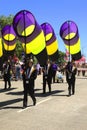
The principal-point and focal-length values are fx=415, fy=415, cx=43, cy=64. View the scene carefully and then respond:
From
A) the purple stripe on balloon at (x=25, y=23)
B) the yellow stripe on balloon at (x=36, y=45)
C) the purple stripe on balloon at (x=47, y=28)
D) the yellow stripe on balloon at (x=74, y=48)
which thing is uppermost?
the purple stripe on balloon at (x=47, y=28)

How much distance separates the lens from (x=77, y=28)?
21.2 m

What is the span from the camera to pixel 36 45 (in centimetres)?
1645

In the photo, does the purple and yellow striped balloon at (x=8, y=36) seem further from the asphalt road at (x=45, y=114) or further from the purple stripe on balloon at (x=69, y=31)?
the asphalt road at (x=45, y=114)

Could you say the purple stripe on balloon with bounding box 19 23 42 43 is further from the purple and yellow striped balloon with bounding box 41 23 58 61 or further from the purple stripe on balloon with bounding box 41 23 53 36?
the purple stripe on balloon with bounding box 41 23 53 36

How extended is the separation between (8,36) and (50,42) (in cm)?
314

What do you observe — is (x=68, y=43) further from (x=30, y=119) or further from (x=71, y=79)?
(x=30, y=119)

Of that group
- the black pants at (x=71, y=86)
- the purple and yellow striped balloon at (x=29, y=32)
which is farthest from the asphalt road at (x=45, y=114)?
the purple and yellow striped balloon at (x=29, y=32)

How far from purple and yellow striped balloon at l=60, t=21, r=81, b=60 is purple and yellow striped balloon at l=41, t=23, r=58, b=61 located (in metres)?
0.58

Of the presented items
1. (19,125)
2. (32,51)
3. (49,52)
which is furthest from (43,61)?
(19,125)

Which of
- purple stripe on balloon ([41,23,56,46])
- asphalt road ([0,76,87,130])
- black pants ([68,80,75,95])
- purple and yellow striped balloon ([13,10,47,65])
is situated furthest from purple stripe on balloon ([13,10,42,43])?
purple stripe on balloon ([41,23,56,46])

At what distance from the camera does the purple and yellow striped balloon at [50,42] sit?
2077cm

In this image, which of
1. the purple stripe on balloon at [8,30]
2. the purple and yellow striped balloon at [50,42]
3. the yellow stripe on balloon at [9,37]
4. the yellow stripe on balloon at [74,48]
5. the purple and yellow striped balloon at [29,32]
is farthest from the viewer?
the yellow stripe on balloon at [9,37]

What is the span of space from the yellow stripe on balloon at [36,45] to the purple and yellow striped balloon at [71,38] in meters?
4.44

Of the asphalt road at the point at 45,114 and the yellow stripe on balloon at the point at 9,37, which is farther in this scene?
the yellow stripe on balloon at the point at 9,37
